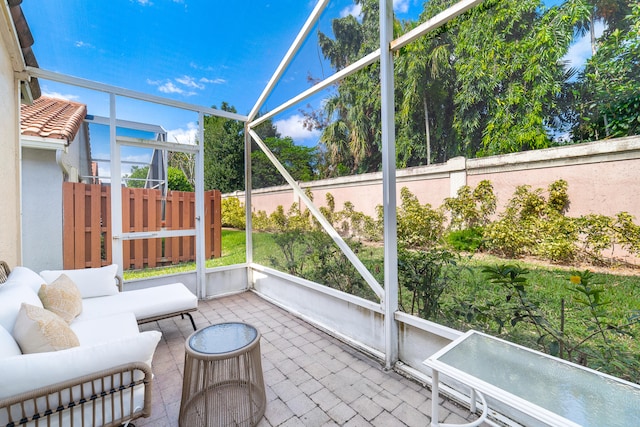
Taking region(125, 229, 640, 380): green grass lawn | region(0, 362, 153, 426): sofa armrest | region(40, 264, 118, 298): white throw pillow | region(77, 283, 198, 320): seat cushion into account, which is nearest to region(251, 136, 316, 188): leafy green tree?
region(125, 229, 640, 380): green grass lawn

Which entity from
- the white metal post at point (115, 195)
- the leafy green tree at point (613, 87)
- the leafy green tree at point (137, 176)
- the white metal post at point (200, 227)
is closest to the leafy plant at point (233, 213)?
the white metal post at point (200, 227)

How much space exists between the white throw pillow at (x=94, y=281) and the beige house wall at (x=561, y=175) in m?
3.40

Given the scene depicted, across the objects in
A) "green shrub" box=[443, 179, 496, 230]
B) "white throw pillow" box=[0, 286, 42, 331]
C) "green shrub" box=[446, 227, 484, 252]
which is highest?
"green shrub" box=[443, 179, 496, 230]

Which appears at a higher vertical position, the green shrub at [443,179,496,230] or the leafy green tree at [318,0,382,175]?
the leafy green tree at [318,0,382,175]

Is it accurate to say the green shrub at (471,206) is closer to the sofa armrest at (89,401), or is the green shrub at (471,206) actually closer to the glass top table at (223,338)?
the glass top table at (223,338)

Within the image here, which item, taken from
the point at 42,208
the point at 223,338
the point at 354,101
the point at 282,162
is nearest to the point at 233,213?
the point at 282,162

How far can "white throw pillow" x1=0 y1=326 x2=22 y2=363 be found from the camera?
1.43m

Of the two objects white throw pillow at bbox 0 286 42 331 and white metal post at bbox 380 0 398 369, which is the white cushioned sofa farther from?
white metal post at bbox 380 0 398 369

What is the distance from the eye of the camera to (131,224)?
4207 millimetres

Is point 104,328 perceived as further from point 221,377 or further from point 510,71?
point 510,71

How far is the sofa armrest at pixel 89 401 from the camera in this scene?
1320 millimetres

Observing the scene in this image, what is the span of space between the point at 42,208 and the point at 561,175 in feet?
19.3

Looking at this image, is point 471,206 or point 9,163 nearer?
point 471,206

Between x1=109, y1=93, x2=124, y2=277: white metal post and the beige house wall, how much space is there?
383 centimetres
